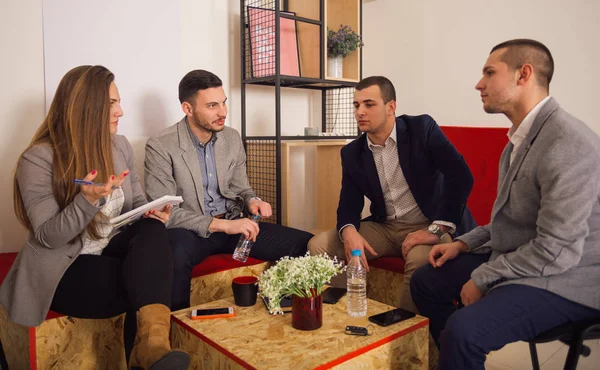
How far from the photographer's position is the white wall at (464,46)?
2.64m

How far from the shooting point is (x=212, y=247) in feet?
7.86

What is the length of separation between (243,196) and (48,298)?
1199 millimetres

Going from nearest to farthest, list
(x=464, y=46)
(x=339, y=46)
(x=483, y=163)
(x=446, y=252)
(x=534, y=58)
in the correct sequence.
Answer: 1. (x=534, y=58)
2. (x=446, y=252)
3. (x=483, y=163)
4. (x=464, y=46)
5. (x=339, y=46)

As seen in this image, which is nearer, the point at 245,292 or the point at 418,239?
the point at 245,292

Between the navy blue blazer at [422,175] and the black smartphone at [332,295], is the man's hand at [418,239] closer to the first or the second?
the navy blue blazer at [422,175]

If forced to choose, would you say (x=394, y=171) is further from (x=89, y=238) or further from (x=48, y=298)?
(x=48, y=298)

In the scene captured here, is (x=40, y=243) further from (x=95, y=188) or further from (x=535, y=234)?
(x=535, y=234)

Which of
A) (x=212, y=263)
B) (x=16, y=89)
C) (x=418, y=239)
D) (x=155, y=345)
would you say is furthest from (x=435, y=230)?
(x=16, y=89)

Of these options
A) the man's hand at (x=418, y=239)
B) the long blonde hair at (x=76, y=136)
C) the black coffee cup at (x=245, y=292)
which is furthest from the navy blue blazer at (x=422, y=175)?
the long blonde hair at (x=76, y=136)

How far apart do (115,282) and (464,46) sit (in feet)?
8.00

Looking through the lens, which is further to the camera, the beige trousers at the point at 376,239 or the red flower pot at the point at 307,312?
the beige trousers at the point at 376,239

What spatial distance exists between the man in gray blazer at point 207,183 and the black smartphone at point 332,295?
23.3 inches

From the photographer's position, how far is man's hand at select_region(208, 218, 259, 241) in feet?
7.62

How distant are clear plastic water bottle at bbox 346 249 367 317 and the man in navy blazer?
40 cm
